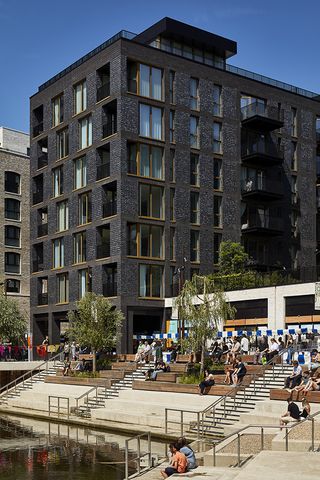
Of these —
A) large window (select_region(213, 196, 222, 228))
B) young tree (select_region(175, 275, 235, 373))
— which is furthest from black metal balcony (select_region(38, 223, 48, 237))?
young tree (select_region(175, 275, 235, 373))

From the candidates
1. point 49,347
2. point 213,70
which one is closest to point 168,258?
point 49,347

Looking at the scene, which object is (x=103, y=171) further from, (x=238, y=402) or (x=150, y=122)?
(x=238, y=402)

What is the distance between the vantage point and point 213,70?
193ft

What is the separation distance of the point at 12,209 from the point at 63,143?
55.9 ft

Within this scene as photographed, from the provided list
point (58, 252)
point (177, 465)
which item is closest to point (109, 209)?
point (58, 252)

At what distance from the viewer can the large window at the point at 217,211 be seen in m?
58.3

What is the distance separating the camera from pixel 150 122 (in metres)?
54.8

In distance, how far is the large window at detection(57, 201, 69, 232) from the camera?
59250 mm

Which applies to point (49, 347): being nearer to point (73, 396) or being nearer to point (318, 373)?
point (73, 396)

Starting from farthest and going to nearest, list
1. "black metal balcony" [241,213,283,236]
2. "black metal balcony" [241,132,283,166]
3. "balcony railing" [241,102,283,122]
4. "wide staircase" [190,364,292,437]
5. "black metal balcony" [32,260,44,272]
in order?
"black metal balcony" [32,260,44,272]
"black metal balcony" [241,132,283,166]
"balcony railing" [241,102,283,122]
"black metal balcony" [241,213,283,236]
"wide staircase" [190,364,292,437]

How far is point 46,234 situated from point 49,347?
10714 mm

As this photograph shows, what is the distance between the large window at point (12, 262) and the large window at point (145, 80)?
26691 millimetres

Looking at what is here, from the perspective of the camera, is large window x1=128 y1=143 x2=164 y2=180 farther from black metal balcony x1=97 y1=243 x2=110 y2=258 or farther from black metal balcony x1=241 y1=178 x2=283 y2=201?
black metal balcony x1=241 y1=178 x2=283 y2=201

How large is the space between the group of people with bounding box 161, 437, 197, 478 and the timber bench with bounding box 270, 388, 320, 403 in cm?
999
